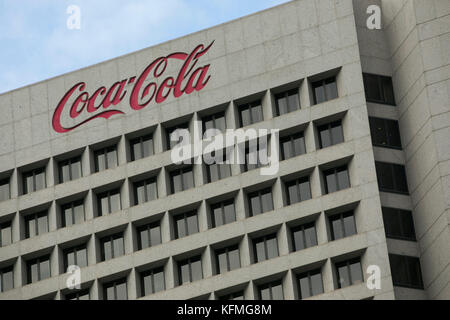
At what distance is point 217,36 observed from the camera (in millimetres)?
96875

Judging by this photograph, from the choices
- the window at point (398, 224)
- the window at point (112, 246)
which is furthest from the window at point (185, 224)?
the window at point (398, 224)

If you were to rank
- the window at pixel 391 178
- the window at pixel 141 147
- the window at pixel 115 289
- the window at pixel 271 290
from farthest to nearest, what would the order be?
the window at pixel 141 147, the window at pixel 115 289, the window at pixel 391 178, the window at pixel 271 290

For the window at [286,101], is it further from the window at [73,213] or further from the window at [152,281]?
the window at [73,213]

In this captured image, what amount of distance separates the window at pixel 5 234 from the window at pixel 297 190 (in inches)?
836

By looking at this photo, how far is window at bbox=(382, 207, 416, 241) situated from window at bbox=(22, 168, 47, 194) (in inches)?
1028

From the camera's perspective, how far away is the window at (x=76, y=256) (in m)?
94.8

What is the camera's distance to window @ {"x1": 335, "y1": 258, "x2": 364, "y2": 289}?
86688 mm

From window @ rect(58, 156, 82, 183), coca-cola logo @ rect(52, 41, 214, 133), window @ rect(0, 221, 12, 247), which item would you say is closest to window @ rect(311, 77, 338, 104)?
coca-cola logo @ rect(52, 41, 214, 133)

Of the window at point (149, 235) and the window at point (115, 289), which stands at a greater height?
the window at point (149, 235)

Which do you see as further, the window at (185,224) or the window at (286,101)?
the window at (286,101)

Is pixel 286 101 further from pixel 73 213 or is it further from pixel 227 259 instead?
pixel 73 213

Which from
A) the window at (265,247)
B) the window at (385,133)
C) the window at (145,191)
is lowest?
the window at (265,247)
